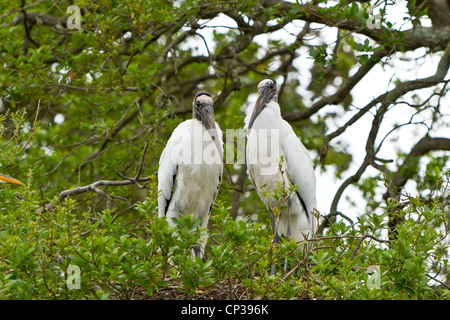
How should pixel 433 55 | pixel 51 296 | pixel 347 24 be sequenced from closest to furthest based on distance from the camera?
pixel 51 296 < pixel 347 24 < pixel 433 55

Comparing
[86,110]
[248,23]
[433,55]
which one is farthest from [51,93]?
[433,55]

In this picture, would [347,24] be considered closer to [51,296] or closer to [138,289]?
[138,289]

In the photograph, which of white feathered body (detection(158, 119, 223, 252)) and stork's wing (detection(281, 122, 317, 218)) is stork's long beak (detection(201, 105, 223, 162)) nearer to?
white feathered body (detection(158, 119, 223, 252))

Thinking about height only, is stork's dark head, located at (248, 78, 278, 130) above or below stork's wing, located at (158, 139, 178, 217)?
above

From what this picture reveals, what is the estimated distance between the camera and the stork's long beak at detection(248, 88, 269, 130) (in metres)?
6.16

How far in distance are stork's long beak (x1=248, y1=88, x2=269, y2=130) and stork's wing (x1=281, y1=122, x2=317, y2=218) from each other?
36 centimetres

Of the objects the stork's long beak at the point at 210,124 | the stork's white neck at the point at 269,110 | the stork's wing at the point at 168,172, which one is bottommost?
the stork's wing at the point at 168,172

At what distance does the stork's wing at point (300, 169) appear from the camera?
19.7 feet

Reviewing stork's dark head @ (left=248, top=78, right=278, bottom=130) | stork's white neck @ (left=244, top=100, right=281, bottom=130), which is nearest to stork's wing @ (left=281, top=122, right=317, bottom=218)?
stork's white neck @ (left=244, top=100, right=281, bottom=130)

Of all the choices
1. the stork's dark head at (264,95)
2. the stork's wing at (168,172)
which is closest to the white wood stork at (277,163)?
the stork's dark head at (264,95)

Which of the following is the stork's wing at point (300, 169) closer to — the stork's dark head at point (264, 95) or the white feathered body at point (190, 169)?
the stork's dark head at point (264, 95)

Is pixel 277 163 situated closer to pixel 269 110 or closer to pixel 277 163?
pixel 277 163

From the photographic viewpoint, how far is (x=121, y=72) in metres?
6.21

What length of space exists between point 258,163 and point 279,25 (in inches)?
56.8
